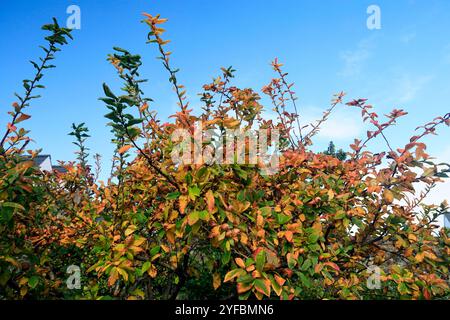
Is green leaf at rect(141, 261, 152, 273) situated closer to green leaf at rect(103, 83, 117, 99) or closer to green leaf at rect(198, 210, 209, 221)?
green leaf at rect(198, 210, 209, 221)

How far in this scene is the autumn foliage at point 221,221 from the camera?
2453 mm

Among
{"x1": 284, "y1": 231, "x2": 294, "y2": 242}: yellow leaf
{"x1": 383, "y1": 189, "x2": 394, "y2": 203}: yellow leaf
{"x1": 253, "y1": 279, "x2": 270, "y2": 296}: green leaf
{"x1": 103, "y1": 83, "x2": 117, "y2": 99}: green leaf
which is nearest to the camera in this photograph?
{"x1": 103, "y1": 83, "x2": 117, "y2": 99}: green leaf

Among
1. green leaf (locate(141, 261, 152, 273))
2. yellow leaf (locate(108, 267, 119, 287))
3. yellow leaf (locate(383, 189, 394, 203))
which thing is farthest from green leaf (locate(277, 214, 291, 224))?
yellow leaf (locate(108, 267, 119, 287))

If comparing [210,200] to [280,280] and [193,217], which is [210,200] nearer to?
[193,217]

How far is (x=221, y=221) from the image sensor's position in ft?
8.16

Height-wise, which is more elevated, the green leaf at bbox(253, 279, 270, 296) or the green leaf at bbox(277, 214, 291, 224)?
the green leaf at bbox(277, 214, 291, 224)

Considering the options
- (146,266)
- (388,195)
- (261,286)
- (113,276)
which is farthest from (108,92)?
(388,195)

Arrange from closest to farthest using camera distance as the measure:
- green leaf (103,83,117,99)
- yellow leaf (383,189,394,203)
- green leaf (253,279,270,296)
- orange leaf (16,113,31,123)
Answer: green leaf (103,83,117,99)
green leaf (253,279,270,296)
yellow leaf (383,189,394,203)
orange leaf (16,113,31,123)

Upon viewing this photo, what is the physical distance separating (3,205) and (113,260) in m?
0.88

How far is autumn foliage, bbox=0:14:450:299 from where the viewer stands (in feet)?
8.05

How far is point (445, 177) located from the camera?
120 inches

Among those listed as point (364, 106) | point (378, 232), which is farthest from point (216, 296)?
point (364, 106)

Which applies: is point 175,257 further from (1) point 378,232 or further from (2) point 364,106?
(2) point 364,106
